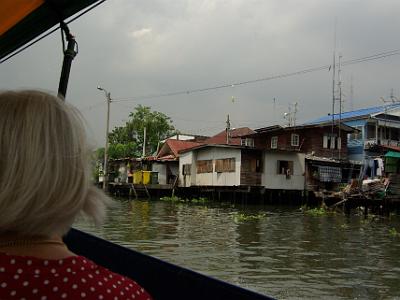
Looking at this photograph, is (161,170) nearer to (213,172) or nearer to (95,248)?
(213,172)

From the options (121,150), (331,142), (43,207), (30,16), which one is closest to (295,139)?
(331,142)

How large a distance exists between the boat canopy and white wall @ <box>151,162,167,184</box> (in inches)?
1517

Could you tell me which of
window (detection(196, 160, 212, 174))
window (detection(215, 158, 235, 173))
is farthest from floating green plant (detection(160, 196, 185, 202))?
window (detection(215, 158, 235, 173))

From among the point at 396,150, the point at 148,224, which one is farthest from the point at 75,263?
the point at 396,150

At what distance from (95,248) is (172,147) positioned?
135ft

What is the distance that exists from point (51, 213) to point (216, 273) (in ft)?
27.4

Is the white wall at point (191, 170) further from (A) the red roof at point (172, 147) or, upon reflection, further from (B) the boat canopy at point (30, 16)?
(B) the boat canopy at point (30, 16)

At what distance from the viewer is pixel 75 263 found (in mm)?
1081

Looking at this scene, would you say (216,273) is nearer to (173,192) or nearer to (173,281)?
(173,281)

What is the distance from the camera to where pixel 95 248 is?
2.80 metres

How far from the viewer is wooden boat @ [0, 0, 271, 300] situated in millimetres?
2014

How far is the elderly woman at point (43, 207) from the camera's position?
1045 mm

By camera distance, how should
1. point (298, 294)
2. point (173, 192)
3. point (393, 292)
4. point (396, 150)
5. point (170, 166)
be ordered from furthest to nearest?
point (170, 166)
point (173, 192)
point (396, 150)
point (393, 292)
point (298, 294)

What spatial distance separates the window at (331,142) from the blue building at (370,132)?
114cm
